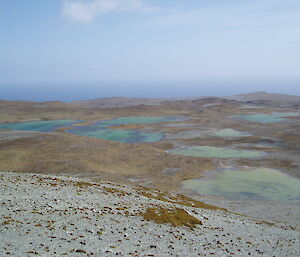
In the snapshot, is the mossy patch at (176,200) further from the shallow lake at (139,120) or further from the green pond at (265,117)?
the green pond at (265,117)

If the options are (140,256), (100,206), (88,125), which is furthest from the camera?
(88,125)

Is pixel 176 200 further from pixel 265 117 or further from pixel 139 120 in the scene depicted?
Result: pixel 265 117

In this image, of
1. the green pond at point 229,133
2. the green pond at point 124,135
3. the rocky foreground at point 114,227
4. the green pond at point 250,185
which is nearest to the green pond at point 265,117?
the green pond at point 229,133

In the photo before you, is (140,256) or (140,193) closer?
(140,256)

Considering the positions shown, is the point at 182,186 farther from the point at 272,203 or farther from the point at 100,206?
the point at 100,206

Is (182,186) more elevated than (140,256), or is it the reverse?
(140,256)

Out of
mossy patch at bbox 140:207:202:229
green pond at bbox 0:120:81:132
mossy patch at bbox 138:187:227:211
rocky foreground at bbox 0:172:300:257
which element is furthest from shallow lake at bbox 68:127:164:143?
mossy patch at bbox 140:207:202:229

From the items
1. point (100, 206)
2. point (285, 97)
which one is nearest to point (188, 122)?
point (100, 206)
